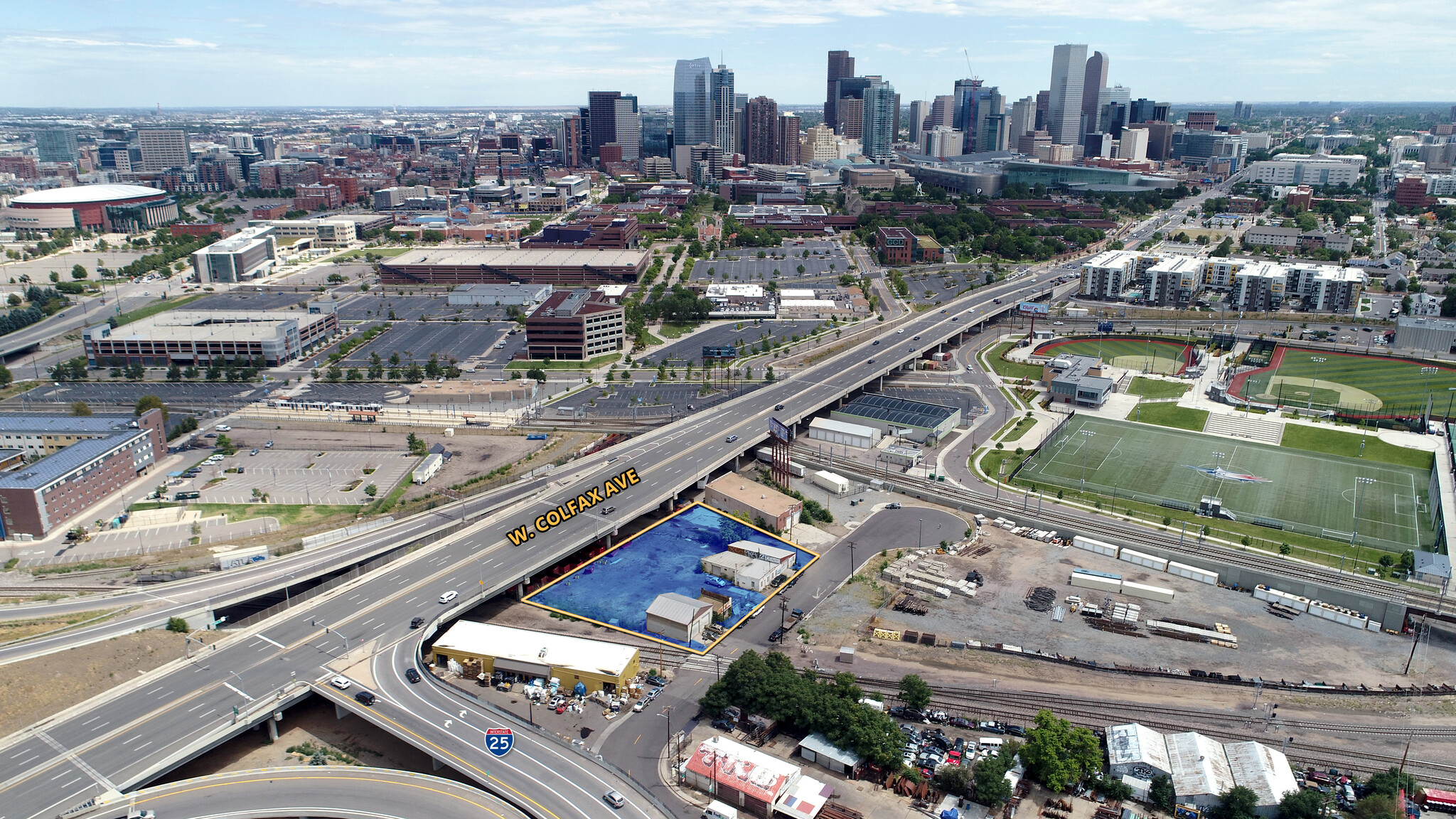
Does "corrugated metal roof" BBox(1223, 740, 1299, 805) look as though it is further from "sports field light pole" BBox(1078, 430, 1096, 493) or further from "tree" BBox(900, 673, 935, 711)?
"sports field light pole" BBox(1078, 430, 1096, 493)

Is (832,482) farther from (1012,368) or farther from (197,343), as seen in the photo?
(197,343)

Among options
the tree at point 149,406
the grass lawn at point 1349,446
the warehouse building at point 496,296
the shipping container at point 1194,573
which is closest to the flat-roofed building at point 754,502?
the shipping container at point 1194,573

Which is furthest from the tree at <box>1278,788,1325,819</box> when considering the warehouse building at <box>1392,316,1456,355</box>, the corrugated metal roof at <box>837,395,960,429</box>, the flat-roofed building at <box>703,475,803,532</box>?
the warehouse building at <box>1392,316,1456,355</box>

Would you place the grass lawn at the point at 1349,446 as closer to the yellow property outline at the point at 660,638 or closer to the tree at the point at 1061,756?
the yellow property outline at the point at 660,638

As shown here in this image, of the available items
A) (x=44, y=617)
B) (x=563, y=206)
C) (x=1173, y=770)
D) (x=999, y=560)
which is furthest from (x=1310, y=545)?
(x=563, y=206)

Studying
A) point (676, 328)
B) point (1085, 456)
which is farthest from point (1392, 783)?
point (676, 328)

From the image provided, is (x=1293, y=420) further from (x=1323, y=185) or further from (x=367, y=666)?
(x=1323, y=185)
